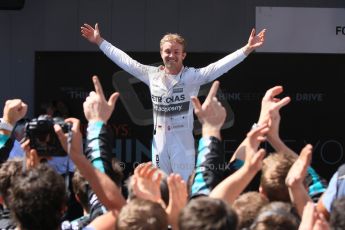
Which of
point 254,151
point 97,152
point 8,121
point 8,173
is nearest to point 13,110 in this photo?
point 8,121

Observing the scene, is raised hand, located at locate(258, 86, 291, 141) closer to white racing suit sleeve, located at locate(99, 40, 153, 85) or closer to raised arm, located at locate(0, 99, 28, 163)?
raised arm, located at locate(0, 99, 28, 163)

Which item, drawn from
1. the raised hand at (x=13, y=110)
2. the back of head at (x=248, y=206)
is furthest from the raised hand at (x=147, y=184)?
the raised hand at (x=13, y=110)

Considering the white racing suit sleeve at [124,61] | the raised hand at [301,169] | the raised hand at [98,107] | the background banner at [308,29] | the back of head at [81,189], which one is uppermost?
the background banner at [308,29]

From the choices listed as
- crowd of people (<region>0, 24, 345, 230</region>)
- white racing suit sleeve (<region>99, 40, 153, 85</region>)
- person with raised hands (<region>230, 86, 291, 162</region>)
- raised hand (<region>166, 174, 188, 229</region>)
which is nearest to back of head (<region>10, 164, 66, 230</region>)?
crowd of people (<region>0, 24, 345, 230</region>)

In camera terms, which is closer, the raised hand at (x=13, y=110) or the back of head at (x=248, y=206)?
the back of head at (x=248, y=206)

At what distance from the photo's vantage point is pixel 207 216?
7.08ft

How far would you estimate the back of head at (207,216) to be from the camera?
215 centimetres

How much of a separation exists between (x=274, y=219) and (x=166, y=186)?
574mm

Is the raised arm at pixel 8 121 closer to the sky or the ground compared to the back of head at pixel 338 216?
closer to the sky

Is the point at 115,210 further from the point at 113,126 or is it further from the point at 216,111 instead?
the point at 113,126

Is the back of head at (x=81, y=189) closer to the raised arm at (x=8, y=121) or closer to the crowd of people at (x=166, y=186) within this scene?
the crowd of people at (x=166, y=186)

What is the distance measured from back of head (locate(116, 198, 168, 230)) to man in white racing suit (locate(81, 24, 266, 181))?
2774 mm

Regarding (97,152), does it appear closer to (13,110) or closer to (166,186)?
(166,186)

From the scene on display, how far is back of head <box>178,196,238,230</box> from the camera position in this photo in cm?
215
